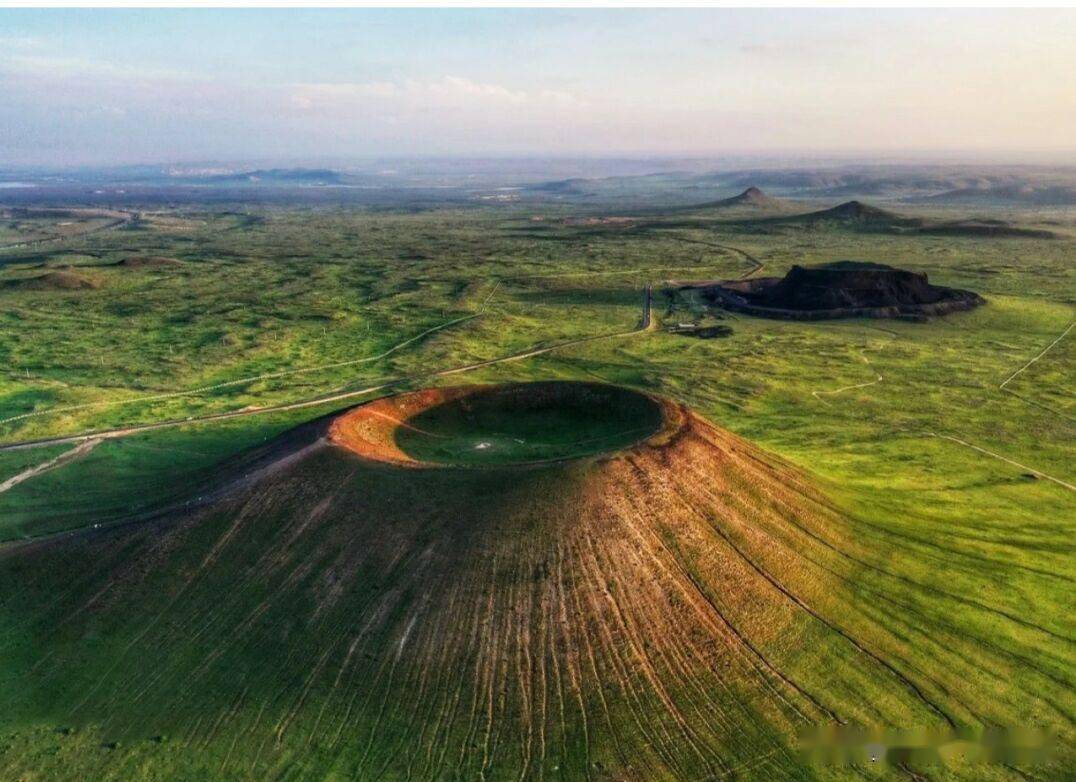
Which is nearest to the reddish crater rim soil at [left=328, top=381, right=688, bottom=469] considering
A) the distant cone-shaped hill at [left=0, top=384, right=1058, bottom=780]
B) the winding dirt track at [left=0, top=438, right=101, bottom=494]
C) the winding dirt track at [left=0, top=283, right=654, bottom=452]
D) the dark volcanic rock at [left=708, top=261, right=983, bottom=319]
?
the distant cone-shaped hill at [left=0, top=384, right=1058, bottom=780]

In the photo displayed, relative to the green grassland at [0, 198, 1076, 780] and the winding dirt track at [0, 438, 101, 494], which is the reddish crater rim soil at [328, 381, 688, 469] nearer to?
the green grassland at [0, 198, 1076, 780]

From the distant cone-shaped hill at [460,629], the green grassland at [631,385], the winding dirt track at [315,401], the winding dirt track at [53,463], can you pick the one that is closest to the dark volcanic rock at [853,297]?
the green grassland at [631,385]

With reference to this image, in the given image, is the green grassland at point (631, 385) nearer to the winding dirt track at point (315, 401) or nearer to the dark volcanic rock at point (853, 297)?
the winding dirt track at point (315, 401)

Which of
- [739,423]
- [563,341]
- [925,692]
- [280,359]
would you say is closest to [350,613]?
[925,692]

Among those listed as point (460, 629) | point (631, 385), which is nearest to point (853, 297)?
point (631, 385)

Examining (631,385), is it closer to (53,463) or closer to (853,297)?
(53,463)

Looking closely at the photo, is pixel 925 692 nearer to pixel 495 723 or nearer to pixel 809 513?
pixel 809 513
